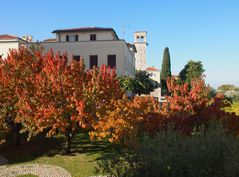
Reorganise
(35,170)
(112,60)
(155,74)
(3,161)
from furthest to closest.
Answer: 1. (155,74)
2. (112,60)
3. (3,161)
4. (35,170)

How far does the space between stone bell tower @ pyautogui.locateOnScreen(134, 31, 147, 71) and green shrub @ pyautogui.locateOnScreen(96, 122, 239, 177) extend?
86928mm

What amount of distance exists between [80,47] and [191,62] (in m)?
54.0

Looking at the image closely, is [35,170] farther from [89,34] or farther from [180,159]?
[89,34]

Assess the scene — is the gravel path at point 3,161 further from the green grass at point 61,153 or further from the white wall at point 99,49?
the white wall at point 99,49

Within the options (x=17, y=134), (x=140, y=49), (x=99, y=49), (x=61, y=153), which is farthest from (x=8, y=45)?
(x=140, y=49)

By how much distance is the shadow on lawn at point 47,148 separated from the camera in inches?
667

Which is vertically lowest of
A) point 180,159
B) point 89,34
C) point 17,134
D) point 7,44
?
point 17,134

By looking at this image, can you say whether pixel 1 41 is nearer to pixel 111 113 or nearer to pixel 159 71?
pixel 111 113

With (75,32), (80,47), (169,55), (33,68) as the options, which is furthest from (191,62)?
(33,68)

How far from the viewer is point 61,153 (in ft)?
56.8

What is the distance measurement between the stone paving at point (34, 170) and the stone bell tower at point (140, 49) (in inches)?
3167

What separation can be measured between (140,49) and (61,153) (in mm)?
81712

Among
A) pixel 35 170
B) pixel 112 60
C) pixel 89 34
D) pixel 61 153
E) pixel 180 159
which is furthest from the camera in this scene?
pixel 89 34

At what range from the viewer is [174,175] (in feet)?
21.9
